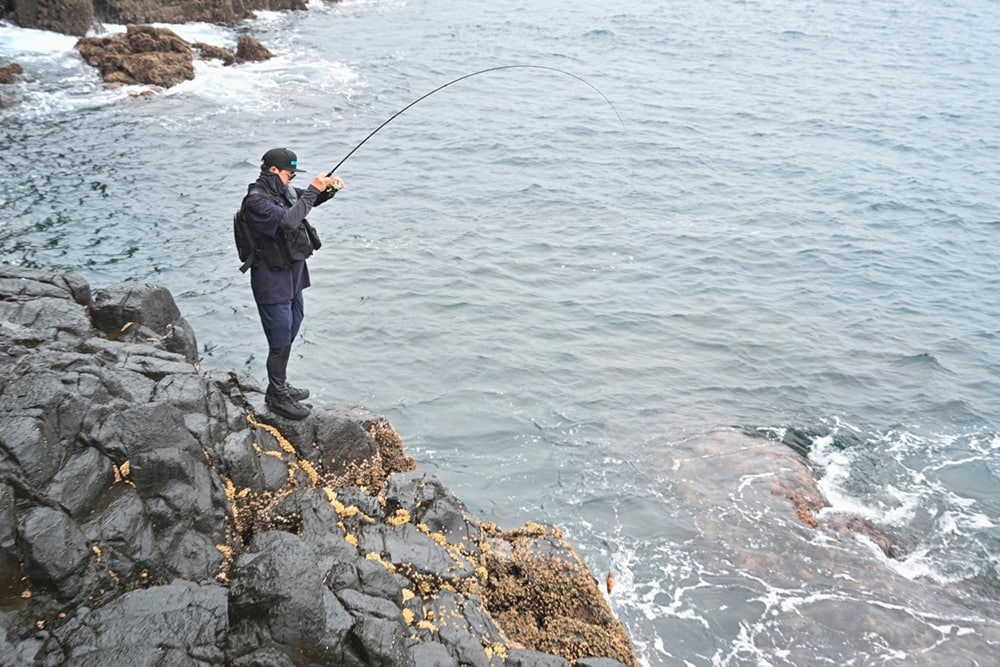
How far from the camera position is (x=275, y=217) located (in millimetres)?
6215

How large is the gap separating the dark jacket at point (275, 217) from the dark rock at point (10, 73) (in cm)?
2057

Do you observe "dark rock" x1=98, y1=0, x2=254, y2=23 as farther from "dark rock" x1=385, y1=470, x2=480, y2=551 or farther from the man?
"dark rock" x1=385, y1=470, x2=480, y2=551

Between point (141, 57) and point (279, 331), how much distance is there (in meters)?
21.5

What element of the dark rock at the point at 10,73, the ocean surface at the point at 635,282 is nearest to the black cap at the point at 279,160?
the ocean surface at the point at 635,282

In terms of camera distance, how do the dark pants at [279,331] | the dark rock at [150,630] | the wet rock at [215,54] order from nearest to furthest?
1. the dark rock at [150,630]
2. the dark pants at [279,331]
3. the wet rock at [215,54]

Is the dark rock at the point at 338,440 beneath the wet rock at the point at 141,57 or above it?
beneath

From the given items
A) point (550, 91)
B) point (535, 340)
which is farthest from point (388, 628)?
point (550, 91)

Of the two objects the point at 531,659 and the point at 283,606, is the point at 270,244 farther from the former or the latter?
the point at 531,659

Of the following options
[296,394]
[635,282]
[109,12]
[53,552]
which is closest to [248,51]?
[109,12]

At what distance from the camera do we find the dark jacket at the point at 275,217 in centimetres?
621

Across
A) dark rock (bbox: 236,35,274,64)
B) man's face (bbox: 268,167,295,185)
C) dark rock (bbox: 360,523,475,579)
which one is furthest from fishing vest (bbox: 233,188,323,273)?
dark rock (bbox: 236,35,274,64)

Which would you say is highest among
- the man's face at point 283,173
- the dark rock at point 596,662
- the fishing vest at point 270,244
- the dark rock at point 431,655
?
the man's face at point 283,173

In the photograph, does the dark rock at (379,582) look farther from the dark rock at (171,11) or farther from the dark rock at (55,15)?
the dark rock at (171,11)

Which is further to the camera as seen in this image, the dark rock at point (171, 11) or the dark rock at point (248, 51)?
the dark rock at point (171, 11)
